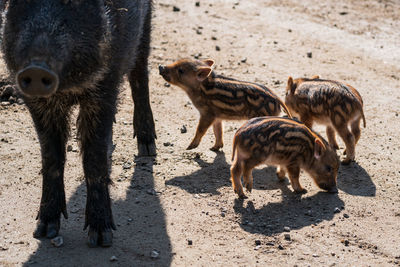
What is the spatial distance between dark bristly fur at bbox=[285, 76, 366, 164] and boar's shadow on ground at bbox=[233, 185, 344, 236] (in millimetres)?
743

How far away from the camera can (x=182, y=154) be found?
5855 mm

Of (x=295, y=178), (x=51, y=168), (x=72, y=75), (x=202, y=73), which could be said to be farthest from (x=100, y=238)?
(x=202, y=73)

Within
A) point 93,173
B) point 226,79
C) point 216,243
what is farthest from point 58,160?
point 226,79

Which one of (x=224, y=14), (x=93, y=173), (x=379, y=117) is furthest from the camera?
(x=224, y=14)

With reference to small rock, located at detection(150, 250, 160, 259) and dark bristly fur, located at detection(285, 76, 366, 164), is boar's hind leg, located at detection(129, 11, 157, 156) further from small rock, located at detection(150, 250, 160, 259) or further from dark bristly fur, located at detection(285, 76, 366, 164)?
small rock, located at detection(150, 250, 160, 259)

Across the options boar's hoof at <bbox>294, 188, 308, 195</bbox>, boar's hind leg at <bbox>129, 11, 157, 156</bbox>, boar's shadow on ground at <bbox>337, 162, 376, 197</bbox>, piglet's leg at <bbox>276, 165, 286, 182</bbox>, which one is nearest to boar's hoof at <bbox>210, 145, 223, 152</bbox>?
boar's hind leg at <bbox>129, 11, 157, 156</bbox>

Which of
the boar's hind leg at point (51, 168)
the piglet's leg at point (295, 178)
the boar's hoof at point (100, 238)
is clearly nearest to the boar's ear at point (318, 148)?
the piglet's leg at point (295, 178)

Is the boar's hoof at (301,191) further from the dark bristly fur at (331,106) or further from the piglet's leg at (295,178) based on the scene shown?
the dark bristly fur at (331,106)

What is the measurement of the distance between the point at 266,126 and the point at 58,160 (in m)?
1.67

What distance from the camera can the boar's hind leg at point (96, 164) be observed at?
422cm

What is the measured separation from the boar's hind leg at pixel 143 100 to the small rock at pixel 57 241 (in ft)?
5.58

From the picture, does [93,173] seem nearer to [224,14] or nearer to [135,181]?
[135,181]

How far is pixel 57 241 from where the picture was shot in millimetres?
4219

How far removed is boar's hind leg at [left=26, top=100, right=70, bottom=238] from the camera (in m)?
4.30
